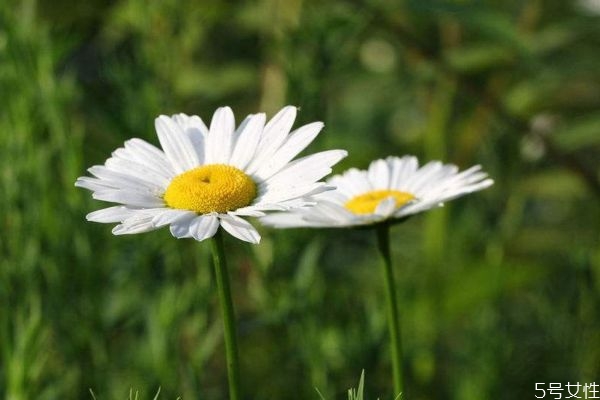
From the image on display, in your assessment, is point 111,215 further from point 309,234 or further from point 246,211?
point 309,234

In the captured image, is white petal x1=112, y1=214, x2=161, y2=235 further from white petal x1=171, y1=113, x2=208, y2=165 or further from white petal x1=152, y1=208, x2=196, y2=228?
white petal x1=171, y1=113, x2=208, y2=165

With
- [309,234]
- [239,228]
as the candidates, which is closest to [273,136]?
[239,228]

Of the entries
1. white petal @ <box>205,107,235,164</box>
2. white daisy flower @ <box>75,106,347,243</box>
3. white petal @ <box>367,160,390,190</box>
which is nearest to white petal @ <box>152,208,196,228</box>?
white daisy flower @ <box>75,106,347,243</box>

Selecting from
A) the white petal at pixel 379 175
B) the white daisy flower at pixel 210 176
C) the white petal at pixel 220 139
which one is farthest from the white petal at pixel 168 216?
the white petal at pixel 379 175

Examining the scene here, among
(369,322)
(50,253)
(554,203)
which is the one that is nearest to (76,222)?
(50,253)

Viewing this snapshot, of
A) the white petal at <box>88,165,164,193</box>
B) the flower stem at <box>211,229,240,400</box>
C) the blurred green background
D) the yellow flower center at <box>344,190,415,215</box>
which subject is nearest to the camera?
the flower stem at <box>211,229,240,400</box>
